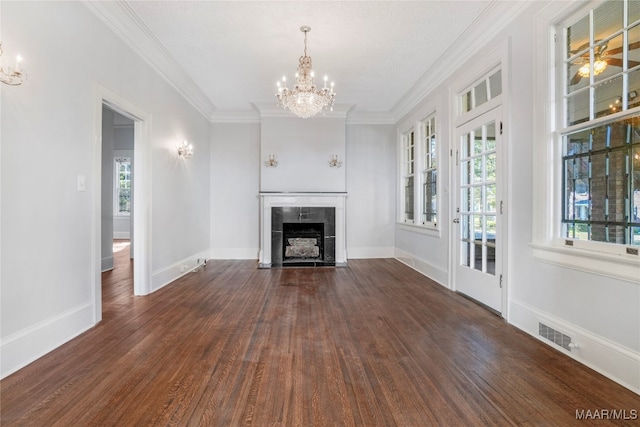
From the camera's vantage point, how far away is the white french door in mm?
3117

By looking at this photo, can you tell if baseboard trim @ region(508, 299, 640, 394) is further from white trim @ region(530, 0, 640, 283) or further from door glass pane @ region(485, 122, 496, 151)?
door glass pane @ region(485, 122, 496, 151)

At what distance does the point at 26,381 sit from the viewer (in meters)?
1.89

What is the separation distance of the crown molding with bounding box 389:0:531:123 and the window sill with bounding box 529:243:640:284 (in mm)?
2117

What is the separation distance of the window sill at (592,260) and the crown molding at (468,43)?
83.3 inches

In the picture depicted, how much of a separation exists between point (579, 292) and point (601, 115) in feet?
4.12

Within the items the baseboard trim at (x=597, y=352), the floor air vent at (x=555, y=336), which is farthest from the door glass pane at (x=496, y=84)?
the floor air vent at (x=555, y=336)

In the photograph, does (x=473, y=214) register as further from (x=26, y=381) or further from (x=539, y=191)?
(x=26, y=381)

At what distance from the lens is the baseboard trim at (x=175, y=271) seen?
13.1 feet

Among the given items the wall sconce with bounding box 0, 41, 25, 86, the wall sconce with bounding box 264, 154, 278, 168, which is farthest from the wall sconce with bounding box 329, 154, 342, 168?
the wall sconce with bounding box 0, 41, 25, 86

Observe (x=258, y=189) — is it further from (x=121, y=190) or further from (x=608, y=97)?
(x=121, y=190)

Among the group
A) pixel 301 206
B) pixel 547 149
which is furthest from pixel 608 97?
pixel 301 206

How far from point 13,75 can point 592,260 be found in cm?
396

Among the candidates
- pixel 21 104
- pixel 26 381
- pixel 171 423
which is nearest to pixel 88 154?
pixel 21 104

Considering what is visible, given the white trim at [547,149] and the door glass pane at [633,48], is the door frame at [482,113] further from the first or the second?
the door glass pane at [633,48]
